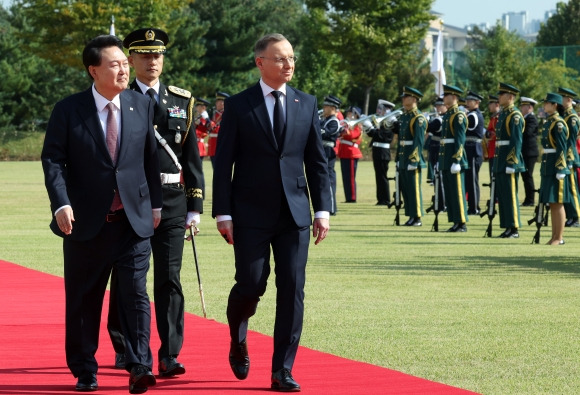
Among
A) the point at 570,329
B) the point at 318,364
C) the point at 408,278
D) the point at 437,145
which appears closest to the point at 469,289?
the point at 408,278

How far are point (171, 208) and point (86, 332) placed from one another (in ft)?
3.24

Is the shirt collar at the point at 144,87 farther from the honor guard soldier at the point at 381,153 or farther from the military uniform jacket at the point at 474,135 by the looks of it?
the honor guard soldier at the point at 381,153

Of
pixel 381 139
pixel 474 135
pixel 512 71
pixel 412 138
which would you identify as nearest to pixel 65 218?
pixel 412 138

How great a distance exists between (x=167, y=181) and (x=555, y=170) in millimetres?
9993

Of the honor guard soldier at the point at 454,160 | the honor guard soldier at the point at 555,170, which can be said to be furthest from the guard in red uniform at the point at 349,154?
the honor guard soldier at the point at 555,170

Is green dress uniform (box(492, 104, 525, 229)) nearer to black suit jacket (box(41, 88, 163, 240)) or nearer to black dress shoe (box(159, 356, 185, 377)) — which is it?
black dress shoe (box(159, 356, 185, 377))

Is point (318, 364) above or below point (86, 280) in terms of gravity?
below

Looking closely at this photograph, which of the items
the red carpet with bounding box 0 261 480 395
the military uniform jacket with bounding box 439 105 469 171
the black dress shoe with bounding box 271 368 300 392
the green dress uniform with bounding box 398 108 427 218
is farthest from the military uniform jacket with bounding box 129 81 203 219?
the green dress uniform with bounding box 398 108 427 218

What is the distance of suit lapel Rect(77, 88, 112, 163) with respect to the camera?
693 cm

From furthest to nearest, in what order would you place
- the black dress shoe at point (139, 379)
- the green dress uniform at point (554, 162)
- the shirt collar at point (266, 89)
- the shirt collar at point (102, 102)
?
the green dress uniform at point (554, 162)
the shirt collar at point (266, 89)
the shirt collar at point (102, 102)
the black dress shoe at point (139, 379)

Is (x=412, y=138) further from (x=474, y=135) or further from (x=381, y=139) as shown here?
(x=381, y=139)

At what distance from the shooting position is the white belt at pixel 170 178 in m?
7.76

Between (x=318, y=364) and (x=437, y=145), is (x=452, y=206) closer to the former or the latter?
(x=437, y=145)

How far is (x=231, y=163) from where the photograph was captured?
7137 mm
